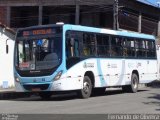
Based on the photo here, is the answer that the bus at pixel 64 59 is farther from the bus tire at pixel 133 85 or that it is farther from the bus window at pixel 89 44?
the bus tire at pixel 133 85

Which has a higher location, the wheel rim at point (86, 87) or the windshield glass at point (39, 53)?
the windshield glass at point (39, 53)

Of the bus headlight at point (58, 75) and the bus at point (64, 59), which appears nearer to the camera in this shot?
the bus headlight at point (58, 75)

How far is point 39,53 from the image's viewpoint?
19.5m

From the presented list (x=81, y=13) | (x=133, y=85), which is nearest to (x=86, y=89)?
(x=133, y=85)

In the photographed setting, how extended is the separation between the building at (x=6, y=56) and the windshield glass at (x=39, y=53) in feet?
25.8

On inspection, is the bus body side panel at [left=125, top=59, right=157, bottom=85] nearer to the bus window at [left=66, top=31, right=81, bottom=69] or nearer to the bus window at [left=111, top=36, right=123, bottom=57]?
the bus window at [left=111, top=36, right=123, bottom=57]

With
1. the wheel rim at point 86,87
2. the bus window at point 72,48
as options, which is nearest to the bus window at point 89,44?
the bus window at point 72,48

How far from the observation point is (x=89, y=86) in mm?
20703

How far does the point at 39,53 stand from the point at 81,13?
1613 inches

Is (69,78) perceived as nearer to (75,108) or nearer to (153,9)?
(75,108)

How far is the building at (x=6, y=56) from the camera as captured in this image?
27891mm

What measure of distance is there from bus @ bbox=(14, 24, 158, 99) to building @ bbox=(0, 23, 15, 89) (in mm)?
7397

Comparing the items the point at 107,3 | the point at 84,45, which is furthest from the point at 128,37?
the point at 107,3

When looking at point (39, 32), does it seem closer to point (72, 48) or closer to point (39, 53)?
point (39, 53)
